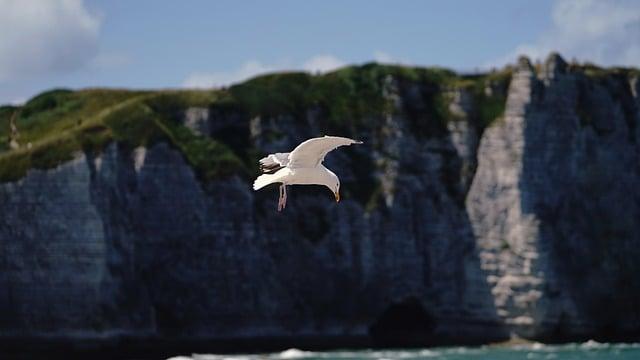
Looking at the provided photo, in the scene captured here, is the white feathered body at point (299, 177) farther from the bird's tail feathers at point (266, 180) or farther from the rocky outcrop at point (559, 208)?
the rocky outcrop at point (559, 208)

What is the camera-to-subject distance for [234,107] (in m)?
123

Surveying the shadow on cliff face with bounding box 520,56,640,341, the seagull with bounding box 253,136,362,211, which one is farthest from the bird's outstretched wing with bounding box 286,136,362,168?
the shadow on cliff face with bounding box 520,56,640,341

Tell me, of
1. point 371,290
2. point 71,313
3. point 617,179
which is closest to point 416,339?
point 371,290

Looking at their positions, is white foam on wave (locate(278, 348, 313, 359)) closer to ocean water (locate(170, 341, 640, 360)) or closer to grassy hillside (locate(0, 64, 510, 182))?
ocean water (locate(170, 341, 640, 360))

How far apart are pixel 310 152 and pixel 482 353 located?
71.4 m

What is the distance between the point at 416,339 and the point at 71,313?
2870 cm

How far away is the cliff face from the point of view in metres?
110

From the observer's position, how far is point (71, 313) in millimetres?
109000

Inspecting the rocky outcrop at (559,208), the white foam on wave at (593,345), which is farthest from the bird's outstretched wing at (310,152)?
the white foam on wave at (593,345)

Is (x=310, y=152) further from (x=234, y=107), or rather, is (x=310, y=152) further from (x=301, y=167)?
(x=234, y=107)

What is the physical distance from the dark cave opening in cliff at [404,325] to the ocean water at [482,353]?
5.30 metres

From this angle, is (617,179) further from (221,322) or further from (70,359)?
(70,359)

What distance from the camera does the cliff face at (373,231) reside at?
4343 inches

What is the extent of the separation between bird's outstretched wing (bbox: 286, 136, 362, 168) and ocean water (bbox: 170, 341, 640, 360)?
211 feet
